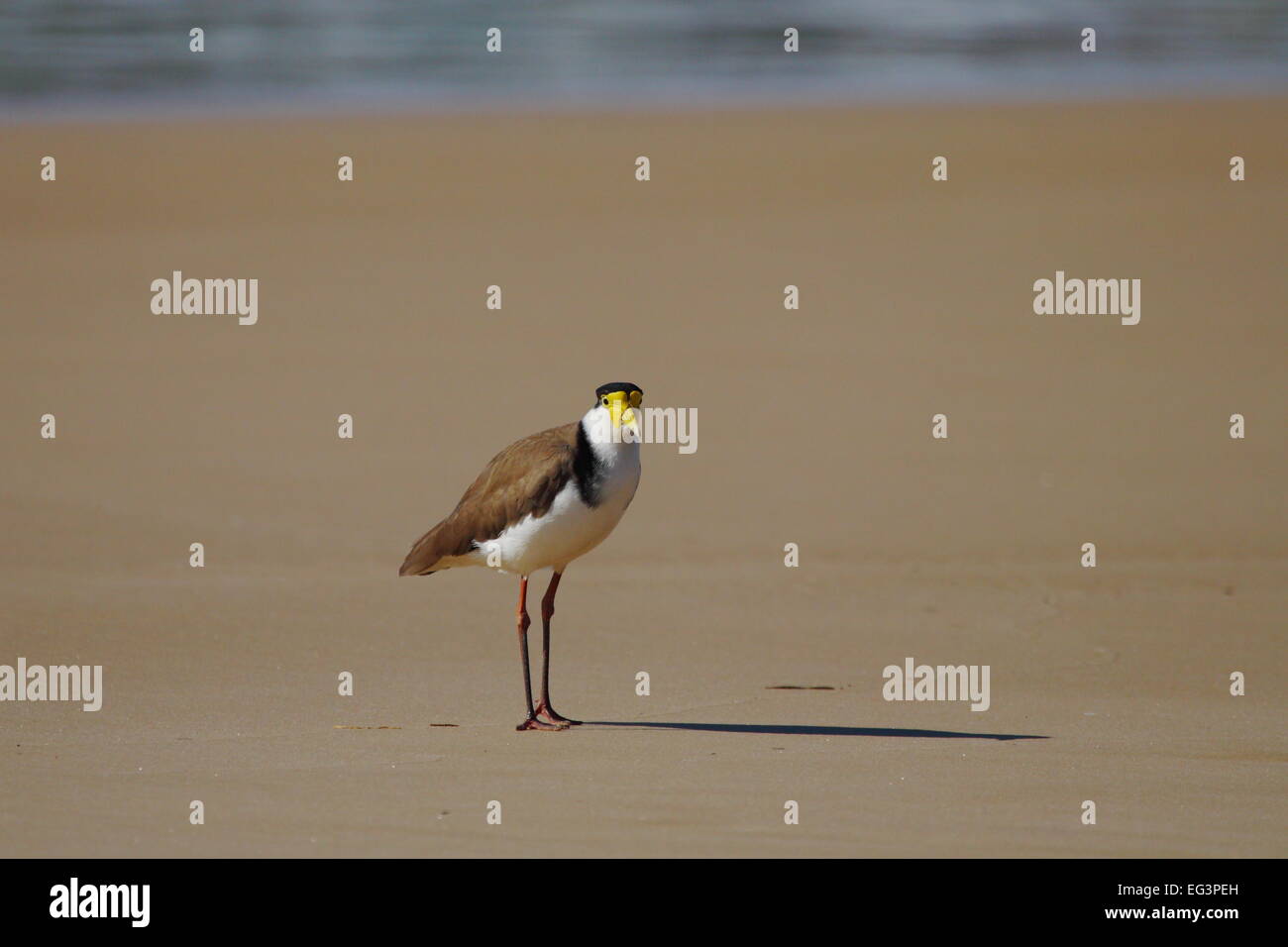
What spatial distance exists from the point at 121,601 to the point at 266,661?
239 cm

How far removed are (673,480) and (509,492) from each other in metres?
8.32

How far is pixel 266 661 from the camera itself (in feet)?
37.4

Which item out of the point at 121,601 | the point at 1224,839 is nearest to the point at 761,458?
the point at 121,601

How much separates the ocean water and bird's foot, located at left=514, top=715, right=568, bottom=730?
22.1 meters

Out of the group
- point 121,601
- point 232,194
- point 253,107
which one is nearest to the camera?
point 121,601

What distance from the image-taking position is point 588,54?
32844mm

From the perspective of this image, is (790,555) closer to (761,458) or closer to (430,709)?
(761,458)

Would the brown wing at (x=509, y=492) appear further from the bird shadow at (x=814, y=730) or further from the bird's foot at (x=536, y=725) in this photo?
the bird shadow at (x=814, y=730)

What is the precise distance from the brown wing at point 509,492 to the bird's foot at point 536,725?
1054 mm

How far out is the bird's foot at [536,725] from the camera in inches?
369
